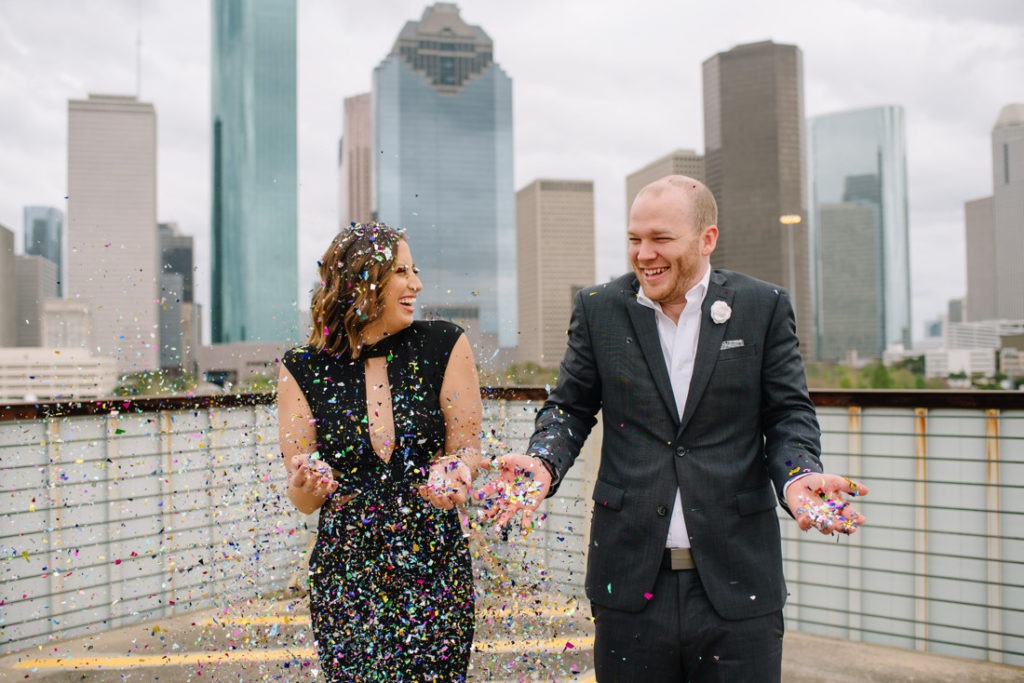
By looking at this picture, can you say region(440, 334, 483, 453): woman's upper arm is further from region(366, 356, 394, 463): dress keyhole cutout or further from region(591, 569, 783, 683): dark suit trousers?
region(591, 569, 783, 683): dark suit trousers

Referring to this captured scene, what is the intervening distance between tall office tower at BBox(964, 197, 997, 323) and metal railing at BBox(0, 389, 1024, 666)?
12096 centimetres

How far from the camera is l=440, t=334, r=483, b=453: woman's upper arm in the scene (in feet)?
6.48

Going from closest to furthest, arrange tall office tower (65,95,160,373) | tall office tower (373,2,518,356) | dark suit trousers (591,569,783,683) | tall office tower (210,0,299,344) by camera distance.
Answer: dark suit trousers (591,569,783,683) < tall office tower (65,95,160,373) < tall office tower (373,2,518,356) < tall office tower (210,0,299,344)

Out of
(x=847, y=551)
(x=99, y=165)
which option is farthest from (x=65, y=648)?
(x=99, y=165)

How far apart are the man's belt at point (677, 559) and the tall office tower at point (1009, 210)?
6987cm

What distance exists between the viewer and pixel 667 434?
1.68 metres

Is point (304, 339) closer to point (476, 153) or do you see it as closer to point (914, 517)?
point (914, 517)

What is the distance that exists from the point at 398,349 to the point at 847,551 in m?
2.82

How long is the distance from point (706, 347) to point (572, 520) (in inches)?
101

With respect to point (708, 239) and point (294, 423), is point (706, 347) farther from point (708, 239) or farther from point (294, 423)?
point (294, 423)

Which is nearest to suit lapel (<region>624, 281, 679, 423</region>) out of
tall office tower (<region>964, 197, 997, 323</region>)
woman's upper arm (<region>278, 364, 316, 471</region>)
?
woman's upper arm (<region>278, 364, 316, 471</region>)

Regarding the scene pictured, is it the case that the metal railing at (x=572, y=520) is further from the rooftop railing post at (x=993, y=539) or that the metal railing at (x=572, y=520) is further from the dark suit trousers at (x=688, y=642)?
the dark suit trousers at (x=688, y=642)

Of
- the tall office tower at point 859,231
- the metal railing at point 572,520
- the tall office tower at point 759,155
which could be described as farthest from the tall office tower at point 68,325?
the tall office tower at point 859,231

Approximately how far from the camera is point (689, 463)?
1.65m
